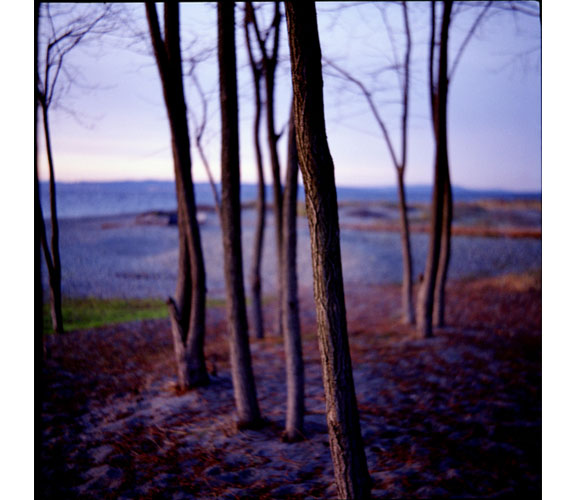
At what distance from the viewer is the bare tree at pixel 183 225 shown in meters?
2.25

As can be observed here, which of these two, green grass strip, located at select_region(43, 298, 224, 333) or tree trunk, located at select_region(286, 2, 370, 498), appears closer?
tree trunk, located at select_region(286, 2, 370, 498)

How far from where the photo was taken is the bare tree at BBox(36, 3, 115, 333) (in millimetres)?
2088

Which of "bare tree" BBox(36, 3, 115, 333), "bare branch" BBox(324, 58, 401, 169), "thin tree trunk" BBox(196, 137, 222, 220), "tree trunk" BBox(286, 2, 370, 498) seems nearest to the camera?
"tree trunk" BBox(286, 2, 370, 498)

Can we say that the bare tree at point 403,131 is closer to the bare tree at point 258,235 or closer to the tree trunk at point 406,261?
the tree trunk at point 406,261

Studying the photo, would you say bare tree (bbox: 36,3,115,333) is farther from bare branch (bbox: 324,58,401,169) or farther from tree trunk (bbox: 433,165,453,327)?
tree trunk (bbox: 433,165,453,327)

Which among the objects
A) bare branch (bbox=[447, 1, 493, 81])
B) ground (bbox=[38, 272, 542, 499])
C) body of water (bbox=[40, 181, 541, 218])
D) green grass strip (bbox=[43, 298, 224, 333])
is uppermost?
bare branch (bbox=[447, 1, 493, 81])

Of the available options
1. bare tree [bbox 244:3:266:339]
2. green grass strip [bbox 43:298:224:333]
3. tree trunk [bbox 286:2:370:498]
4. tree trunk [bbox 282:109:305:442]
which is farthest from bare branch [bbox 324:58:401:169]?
green grass strip [bbox 43:298:224:333]

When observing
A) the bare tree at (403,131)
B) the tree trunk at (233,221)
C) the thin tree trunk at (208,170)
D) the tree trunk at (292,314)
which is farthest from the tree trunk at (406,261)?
the tree trunk at (233,221)

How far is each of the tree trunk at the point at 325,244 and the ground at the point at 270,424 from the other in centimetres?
47

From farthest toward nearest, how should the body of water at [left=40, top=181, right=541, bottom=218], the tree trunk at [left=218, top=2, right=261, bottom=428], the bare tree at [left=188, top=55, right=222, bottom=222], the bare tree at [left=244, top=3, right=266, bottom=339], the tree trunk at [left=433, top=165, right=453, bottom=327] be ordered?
1. the tree trunk at [left=433, top=165, right=453, bottom=327]
2. the bare tree at [left=244, top=3, right=266, bottom=339]
3. the bare tree at [left=188, top=55, right=222, bottom=222]
4. the body of water at [left=40, top=181, right=541, bottom=218]
5. the tree trunk at [left=218, top=2, right=261, bottom=428]

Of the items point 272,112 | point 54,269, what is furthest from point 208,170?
point 54,269

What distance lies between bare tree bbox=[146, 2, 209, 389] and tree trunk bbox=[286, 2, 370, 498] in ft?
4.15

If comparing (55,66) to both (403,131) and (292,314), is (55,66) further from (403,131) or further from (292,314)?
(403,131)
